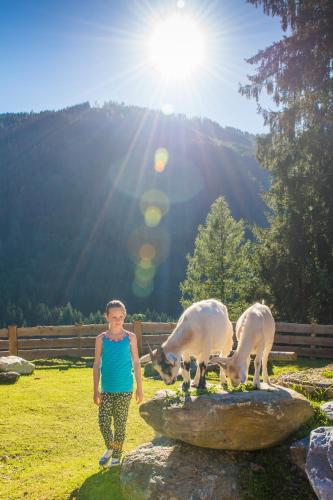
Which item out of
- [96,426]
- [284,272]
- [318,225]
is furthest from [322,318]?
[96,426]

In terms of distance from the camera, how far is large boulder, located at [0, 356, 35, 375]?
14.0 metres

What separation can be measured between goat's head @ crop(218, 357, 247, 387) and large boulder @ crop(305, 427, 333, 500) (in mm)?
1304

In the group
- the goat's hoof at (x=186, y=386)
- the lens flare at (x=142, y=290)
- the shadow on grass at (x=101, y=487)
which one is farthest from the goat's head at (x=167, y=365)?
the lens flare at (x=142, y=290)

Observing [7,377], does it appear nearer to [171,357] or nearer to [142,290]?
[171,357]

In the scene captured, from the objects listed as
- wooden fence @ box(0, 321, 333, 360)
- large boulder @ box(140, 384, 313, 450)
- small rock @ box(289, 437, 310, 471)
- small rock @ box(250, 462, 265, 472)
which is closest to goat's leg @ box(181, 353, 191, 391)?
large boulder @ box(140, 384, 313, 450)

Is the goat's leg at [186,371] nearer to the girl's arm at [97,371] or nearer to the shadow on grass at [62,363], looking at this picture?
the girl's arm at [97,371]

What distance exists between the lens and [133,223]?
650 feet

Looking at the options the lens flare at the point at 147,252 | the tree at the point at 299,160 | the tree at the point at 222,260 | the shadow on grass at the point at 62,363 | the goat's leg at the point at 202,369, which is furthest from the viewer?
the lens flare at the point at 147,252

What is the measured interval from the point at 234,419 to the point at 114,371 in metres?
1.79

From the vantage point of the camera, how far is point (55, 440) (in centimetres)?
793

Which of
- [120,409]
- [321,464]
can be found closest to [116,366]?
[120,409]

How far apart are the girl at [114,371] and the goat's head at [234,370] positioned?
1318 millimetres

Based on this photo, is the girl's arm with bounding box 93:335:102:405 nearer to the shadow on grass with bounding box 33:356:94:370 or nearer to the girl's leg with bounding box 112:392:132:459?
the girl's leg with bounding box 112:392:132:459

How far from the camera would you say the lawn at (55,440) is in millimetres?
5781
